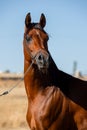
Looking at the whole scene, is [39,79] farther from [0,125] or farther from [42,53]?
[0,125]

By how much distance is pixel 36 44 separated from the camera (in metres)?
10.6

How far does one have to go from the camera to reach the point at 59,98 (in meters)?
10.7

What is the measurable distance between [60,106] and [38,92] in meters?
0.48

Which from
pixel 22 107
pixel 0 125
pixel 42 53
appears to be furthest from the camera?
pixel 22 107

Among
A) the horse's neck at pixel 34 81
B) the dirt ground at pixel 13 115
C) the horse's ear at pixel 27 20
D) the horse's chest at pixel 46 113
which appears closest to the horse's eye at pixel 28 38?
the horse's ear at pixel 27 20

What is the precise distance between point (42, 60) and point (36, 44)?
0.52m

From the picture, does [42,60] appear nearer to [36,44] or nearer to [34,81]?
[36,44]

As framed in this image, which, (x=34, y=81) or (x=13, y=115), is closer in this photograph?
(x=34, y=81)

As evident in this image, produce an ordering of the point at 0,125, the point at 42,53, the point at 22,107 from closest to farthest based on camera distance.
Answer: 1. the point at 42,53
2. the point at 0,125
3. the point at 22,107

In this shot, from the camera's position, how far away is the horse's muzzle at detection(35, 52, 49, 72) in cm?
1021

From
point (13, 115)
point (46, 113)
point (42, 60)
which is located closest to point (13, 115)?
point (13, 115)

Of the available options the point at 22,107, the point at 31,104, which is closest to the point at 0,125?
the point at 22,107

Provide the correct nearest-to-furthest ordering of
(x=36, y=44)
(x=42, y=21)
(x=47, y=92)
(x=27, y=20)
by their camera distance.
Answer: (x=36, y=44) < (x=47, y=92) < (x=27, y=20) < (x=42, y=21)

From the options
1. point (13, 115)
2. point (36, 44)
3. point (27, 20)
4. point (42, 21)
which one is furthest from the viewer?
point (13, 115)
